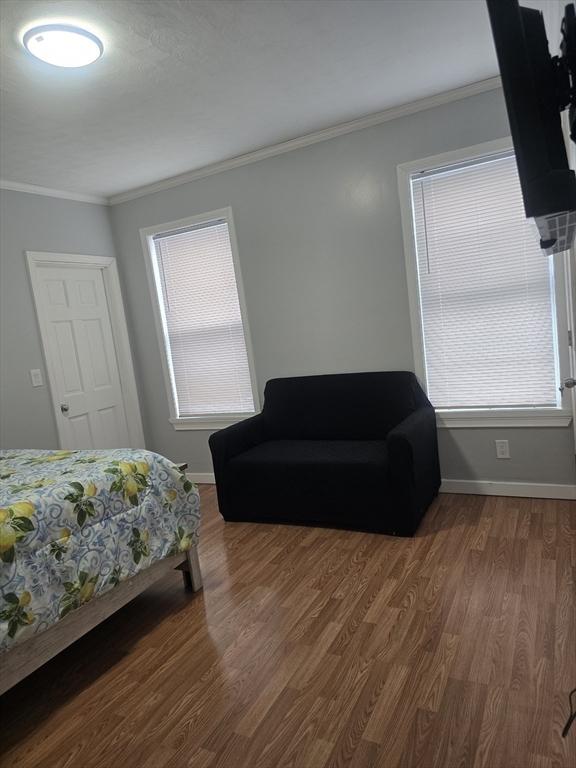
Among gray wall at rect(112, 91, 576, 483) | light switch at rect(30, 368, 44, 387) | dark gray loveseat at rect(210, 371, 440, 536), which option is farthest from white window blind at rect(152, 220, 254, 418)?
light switch at rect(30, 368, 44, 387)

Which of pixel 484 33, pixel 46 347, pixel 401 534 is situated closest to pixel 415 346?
pixel 401 534

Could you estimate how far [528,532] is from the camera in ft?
8.77

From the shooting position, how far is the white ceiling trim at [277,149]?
9.82 ft

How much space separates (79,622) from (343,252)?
268 centimetres

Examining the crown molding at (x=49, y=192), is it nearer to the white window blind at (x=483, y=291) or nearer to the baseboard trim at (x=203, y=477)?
the baseboard trim at (x=203, y=477)

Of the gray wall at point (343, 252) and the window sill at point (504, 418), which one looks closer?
the window sill at point (504, 418)

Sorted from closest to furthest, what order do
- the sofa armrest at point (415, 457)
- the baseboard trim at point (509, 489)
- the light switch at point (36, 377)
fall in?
1. the sofa armrest at point (415, 457)
2. the baseboard trim at point (509, 489)
3. the light switch at point (36, 377)

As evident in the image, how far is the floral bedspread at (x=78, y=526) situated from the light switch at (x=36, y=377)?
3.56ft

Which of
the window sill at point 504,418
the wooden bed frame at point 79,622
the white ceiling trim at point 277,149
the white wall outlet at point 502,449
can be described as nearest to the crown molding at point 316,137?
the white ceiling trim at point 277,149

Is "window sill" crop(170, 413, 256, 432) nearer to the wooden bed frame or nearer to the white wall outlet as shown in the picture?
the wooden bed frame

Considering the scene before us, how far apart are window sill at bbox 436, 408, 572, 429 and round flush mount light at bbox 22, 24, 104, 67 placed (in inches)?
108

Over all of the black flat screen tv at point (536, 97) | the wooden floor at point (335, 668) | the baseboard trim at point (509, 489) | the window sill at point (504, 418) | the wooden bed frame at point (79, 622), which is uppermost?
the black flat screen tv at point (536, 97)

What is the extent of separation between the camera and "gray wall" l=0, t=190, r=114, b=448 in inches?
134

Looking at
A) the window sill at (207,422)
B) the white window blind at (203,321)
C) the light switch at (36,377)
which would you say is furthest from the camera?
the window sill at (207,422)
